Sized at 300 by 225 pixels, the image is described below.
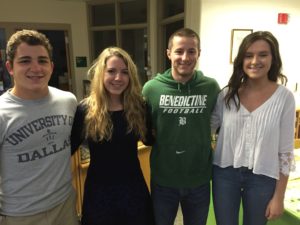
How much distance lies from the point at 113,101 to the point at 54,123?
336 mm

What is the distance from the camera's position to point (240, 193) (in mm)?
1500

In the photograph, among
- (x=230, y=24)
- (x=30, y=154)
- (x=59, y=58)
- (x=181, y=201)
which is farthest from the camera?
(x=59, y=58)

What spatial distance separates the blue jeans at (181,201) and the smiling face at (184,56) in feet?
2.15

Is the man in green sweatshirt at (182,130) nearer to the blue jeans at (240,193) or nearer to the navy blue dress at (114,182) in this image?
the blue jeans at (240,193)

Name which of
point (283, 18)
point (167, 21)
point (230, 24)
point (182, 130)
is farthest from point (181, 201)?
point (167, 21)

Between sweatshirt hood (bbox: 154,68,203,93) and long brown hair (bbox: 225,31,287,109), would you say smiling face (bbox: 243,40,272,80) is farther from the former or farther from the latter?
sweatshirt hood (bbox: 154,68,203,93)

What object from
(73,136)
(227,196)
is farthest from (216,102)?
(73,136)

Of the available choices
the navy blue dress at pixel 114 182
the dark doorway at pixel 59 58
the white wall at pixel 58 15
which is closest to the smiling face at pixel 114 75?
the navy blue dress at pixel 114 182

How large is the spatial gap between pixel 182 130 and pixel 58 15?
16.6ft

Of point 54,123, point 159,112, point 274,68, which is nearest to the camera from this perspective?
point 54,123

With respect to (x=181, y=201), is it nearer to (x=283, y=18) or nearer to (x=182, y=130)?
(x=182, y=130)

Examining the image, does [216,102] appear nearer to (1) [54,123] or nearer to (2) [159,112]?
(2) [159,112]

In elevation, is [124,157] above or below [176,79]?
below

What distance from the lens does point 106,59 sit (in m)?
1.45
